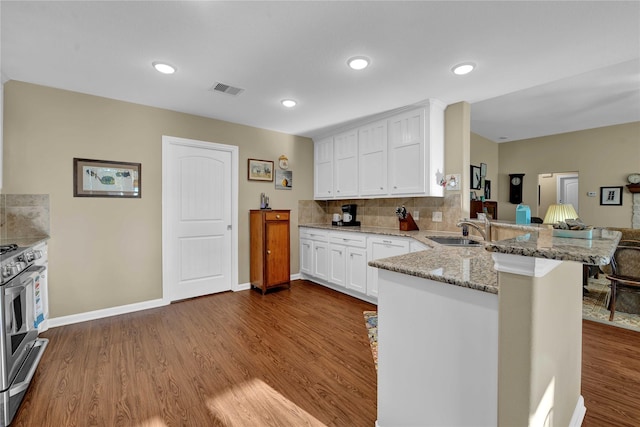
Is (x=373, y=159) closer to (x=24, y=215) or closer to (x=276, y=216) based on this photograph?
(x=276, y=216)

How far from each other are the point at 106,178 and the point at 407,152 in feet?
11.2

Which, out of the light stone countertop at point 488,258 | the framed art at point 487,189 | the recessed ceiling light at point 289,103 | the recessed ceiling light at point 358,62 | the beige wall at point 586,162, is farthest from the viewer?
the framed art at point 487,189

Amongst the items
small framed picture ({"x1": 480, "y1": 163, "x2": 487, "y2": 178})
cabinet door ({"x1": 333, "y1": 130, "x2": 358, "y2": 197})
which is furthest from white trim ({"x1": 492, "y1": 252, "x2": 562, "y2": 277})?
small framed picture ({"x1": 480, "y1": 163, "x2": 487, "y2": 178})

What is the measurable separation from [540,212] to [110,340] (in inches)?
316

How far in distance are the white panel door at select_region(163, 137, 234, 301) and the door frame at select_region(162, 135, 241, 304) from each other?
0.5 inches

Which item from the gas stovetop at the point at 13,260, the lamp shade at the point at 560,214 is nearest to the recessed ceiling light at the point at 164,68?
the gas stovetop at the point at 13,260

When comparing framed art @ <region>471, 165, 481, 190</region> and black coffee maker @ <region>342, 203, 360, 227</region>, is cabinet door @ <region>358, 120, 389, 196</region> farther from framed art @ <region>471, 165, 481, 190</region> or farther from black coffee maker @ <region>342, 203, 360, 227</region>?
framed art @ <region>471, 165, 481, 190</region>

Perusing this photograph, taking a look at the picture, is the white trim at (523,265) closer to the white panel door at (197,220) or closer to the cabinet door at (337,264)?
the cabinet door at (337,264)

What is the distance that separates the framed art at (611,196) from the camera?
514cm

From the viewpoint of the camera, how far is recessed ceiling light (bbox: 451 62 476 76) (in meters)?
2.37

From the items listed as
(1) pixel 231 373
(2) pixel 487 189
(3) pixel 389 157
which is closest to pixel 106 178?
(1) pixel 231 373

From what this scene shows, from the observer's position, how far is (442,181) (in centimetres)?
335

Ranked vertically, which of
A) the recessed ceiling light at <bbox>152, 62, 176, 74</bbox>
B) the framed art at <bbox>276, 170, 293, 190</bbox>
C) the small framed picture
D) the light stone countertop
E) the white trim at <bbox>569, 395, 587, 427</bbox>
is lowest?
the white trim at <bbox>569, 395, 587, 427</bbox>

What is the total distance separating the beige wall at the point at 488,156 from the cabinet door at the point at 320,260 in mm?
3277
